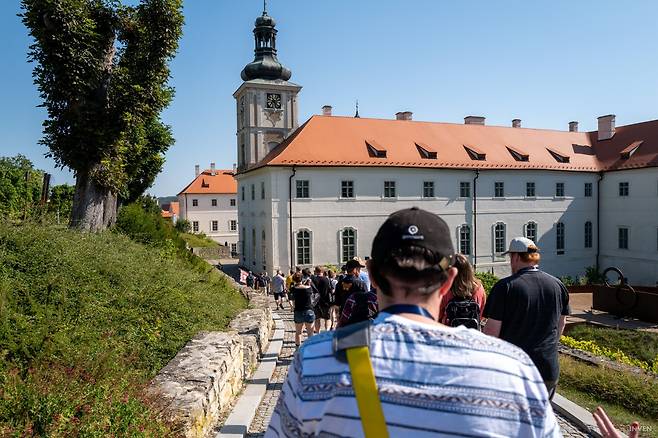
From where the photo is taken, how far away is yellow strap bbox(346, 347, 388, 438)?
145 cm

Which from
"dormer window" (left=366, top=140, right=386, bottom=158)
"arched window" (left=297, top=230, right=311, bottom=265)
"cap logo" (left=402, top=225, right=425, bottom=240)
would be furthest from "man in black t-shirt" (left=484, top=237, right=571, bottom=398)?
"dormer window" (left=366, top=140, right=386, bottom=158)

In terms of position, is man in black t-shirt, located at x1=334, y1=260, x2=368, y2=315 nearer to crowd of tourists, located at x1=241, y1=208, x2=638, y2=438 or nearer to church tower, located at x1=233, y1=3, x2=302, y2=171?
crowd of tourists, located at x1=241, y1=208, x2=638, y2=438

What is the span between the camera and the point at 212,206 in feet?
222

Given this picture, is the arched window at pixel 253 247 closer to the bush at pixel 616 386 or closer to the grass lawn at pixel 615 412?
the bush at pixel 616 386

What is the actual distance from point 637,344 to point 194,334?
1389 cm

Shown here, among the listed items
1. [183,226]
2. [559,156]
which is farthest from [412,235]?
[183,226]

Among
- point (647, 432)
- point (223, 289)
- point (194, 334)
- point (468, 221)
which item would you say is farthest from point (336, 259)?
point (647, 432)

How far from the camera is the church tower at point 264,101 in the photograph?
3872cm

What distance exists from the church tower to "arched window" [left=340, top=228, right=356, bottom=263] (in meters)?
10.6

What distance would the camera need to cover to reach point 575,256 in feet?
126

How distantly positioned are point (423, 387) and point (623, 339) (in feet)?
58.2

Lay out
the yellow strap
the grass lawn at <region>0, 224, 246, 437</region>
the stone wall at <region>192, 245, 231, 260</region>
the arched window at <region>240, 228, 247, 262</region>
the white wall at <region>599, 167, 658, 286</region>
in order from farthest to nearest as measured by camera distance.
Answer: the stone wall at <region>192, 245, 231, 260</region> < the arched window at <region>240, 228, 247, 262</region> < the white wall at <region>599, 167, 658, 286</region> < the grass lawn at <region>0, 224, 246, 437</region> < the yellow strap

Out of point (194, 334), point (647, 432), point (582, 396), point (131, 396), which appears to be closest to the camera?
point (131, 396)

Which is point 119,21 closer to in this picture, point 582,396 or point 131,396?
point 131,396
